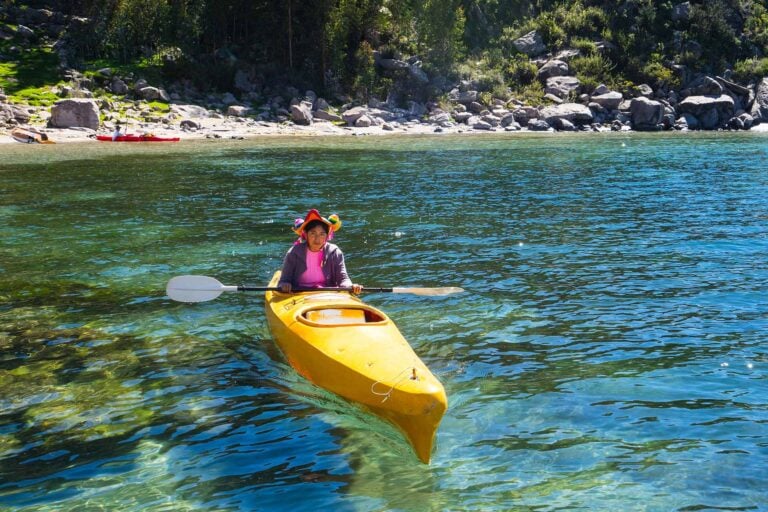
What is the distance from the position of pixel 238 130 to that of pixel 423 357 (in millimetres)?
36460

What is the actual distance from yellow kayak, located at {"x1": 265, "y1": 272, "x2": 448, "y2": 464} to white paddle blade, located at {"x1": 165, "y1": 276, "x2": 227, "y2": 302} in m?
0.82

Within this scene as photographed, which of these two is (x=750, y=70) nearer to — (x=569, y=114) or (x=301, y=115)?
(x=569, y=114)

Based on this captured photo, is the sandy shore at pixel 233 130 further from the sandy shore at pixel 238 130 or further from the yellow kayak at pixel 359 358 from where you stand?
the yellow kayak at pixel 359 358

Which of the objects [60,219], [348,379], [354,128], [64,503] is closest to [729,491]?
[348,379]

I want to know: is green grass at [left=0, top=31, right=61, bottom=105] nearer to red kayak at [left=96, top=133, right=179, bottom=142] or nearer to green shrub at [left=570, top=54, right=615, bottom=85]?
red kayak at [left=96, top=133, right=179, bottom=142]

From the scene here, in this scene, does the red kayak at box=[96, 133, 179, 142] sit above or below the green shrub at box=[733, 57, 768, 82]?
below

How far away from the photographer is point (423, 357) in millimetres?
7859

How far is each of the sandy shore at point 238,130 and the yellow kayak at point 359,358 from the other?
1274 inches

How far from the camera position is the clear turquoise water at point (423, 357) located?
528cm

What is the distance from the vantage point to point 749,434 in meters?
5.88

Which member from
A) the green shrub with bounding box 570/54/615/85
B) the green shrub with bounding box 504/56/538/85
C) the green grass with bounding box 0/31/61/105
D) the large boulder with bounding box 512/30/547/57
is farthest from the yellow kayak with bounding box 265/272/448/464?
the large boulder with bounding box 512/30/547/57

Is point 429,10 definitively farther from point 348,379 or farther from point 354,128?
point 348,379

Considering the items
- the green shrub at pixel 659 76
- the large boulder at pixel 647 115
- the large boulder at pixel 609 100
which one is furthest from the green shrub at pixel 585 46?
the large boulder at pixel 647 115

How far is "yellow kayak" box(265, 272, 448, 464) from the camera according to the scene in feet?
17.7
